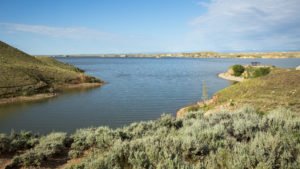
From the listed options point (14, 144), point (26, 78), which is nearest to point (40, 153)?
point (14, 144)

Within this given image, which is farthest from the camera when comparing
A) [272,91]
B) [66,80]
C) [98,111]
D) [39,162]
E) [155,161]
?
[66,80]

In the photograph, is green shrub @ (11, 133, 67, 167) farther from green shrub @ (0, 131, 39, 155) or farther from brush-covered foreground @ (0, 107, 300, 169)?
green shrub @ (0, 131, 39, 155)

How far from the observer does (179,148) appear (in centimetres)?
701

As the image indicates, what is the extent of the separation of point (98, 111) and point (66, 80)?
27244 millimetres

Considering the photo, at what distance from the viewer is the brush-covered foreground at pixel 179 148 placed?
5582 mm

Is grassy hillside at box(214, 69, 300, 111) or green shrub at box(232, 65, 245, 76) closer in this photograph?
grassy hillside at box(214, 69, 300, 111)

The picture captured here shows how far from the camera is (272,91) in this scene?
2286cm

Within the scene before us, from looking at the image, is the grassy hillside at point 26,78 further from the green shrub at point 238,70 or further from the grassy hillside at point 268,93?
the green shrub at point 238,70

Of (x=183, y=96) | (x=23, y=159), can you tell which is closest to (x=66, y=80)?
(x=183, y=96)

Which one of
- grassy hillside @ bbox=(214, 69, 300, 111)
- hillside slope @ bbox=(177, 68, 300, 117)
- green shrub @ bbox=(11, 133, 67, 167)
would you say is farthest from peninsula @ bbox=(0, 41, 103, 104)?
green shrub @ bbox=(11, 133, 67, 167)

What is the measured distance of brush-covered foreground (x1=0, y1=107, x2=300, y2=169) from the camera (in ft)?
18.3

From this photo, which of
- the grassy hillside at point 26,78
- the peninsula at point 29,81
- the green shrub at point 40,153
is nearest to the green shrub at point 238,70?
the peninsula at point 29,81

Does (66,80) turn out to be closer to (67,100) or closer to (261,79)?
(67,100)

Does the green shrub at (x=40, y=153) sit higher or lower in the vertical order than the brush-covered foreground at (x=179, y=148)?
lower
